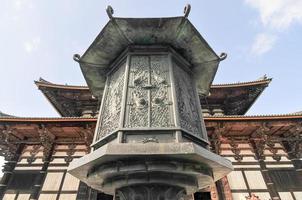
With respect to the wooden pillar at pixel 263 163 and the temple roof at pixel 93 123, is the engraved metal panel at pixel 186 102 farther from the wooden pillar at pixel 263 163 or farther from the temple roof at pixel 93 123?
the wooden pillar at pixel 263 163

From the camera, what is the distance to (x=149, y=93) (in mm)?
3148

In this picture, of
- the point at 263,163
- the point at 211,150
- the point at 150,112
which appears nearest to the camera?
the point at 150,112

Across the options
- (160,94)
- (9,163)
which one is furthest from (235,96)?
(9,163)

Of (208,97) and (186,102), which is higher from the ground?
(208,97)

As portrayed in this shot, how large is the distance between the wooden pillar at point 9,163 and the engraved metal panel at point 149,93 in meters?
7.94

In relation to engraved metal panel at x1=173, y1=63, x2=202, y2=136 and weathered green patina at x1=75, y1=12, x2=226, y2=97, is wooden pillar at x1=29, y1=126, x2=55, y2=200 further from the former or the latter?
engraved metal panel at x1=173, y1=63, x2=202, y2=136

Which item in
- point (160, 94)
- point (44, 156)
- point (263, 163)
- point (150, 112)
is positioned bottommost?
point (150, 112)

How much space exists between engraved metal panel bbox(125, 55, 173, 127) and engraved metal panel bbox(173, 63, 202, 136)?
0.19m

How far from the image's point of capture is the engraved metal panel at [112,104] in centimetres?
309

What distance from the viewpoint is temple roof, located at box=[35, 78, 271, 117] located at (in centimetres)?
1071

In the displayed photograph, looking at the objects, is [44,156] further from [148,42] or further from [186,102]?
[186,102]

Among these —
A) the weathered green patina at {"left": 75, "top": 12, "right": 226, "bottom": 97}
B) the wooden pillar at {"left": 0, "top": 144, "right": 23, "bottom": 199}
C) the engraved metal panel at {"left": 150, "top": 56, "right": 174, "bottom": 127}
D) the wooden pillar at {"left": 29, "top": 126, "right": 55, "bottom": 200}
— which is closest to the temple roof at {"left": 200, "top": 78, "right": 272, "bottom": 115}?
the weathered green patina at {"left": 75, "top": 12, "right": 226, "bottom": 97}

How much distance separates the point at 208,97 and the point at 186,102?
325 inches

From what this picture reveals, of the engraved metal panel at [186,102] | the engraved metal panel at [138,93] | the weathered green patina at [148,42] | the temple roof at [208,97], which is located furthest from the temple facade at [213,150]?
the engraved metal panel at [138,93]
